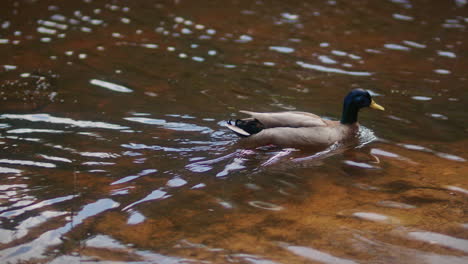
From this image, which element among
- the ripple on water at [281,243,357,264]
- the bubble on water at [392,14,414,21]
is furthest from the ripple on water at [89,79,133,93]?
the bubble on water at [392,14,414,21]

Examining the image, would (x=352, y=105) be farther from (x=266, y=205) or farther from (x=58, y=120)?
(x=58, y=120)

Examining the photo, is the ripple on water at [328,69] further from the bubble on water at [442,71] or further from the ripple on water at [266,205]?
the ripple on water at [266,205]

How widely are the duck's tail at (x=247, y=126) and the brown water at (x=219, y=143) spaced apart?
216 mm

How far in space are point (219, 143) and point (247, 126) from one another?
0.39 m

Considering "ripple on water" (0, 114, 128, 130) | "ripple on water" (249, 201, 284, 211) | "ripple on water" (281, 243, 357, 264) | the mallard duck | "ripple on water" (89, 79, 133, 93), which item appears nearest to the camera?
"ripple on water" (281, 243, 357, 264)

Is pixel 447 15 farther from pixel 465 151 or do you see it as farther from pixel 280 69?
pixel 465 151

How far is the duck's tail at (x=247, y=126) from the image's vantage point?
22.0ft

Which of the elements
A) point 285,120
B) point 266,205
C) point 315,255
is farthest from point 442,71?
→ point 315,255

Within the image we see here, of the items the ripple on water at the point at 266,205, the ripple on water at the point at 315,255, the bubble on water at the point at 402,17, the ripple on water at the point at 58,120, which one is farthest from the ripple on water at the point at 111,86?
the bubble on water at the point at 402,17

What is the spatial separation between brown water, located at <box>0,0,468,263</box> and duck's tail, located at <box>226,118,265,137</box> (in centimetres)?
22

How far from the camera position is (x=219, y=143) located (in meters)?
6.70

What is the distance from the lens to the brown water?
172 inches

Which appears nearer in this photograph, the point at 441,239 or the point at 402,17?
the point at 441,239

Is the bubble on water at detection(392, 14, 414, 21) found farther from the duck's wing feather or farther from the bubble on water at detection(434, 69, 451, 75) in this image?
the duck's wing feather
